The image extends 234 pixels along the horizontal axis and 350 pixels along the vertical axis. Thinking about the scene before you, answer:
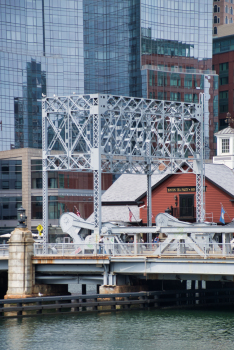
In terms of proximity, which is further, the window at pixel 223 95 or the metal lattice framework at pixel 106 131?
A: the window at pixel 223 95

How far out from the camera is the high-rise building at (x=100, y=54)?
438 ft

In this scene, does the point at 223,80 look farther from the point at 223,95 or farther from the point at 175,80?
the point at 175,80

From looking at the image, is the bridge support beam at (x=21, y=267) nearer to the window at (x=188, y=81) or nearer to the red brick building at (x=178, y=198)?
the red brick building at (x=178, y=198)

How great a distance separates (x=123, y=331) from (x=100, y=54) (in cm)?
12284

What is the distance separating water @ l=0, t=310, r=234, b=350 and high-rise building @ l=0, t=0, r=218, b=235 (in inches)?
3442

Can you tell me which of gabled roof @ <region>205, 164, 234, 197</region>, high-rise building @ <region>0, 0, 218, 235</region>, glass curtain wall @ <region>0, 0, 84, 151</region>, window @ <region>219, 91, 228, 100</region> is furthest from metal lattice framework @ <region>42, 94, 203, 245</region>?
window @ <region>219, 91, 228, 100</region>

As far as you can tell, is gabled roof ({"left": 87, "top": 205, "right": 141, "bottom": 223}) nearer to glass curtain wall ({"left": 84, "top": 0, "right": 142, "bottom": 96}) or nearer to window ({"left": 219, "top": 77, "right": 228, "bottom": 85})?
glass curtain wall ({"left": 84, "top": 0, "right": 142, "bottom": 96})

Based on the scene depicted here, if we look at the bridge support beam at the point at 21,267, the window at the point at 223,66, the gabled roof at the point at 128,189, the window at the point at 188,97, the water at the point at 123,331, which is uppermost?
the window at the point at 223,66

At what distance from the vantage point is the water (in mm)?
37812

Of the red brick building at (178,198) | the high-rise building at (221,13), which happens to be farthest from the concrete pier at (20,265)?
the high-rise building at (221,13)

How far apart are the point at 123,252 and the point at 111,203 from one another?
27.1 m

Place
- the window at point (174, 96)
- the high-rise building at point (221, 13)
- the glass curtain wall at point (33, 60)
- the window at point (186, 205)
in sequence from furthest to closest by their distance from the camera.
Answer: the high-rise building at point (221, 13) → the window at point (174, 96) → the glass curtain wall at point (33, 60) → the window at point (186, 205)

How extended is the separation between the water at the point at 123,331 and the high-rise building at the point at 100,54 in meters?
87.4

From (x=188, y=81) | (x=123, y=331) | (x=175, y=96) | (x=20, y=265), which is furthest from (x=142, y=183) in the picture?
(x=188, y=81)
